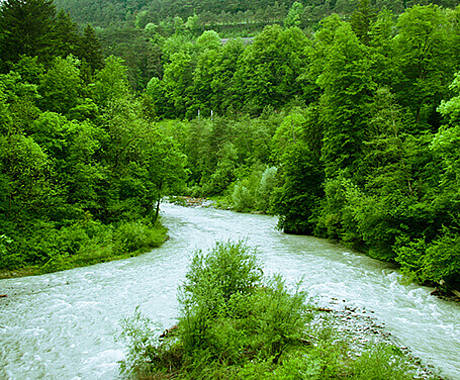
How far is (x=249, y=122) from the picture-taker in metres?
55.4

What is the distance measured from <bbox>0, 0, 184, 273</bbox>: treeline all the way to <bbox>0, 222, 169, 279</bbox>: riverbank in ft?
0.18

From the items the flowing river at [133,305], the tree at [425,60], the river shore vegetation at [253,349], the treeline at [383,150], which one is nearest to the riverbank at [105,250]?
the flowing river at [133,305]

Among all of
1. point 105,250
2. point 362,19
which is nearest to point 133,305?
point 105,250

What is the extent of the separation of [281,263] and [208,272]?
26.8 feet

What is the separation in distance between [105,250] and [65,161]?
20.2ft

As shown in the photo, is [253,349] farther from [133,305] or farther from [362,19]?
[362,19]

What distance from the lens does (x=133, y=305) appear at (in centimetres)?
1102

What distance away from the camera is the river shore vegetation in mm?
5648

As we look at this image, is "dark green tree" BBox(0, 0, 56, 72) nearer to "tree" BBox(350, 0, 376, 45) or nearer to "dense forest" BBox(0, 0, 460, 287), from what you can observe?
"dense forest" BBox(0, 0, 460, 287)

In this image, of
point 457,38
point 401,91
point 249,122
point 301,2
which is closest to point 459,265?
point 401,91

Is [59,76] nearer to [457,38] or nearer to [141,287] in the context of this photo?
[141,287]

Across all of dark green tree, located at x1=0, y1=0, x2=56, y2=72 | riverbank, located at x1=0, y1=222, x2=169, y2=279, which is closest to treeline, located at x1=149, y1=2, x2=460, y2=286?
riverbank, located at x1=0, y1=222, x2=169, y2=279

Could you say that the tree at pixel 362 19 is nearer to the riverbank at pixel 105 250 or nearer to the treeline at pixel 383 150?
the treeline at pixel 383 150

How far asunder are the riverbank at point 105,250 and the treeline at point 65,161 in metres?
0.05
